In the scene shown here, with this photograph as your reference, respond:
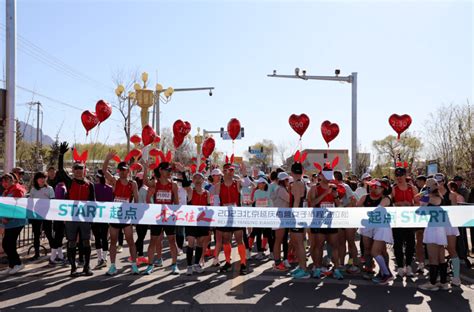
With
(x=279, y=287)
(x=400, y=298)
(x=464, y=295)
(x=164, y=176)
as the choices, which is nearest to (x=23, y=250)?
(x=164, y=176)

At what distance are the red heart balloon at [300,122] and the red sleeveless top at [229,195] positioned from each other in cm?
359

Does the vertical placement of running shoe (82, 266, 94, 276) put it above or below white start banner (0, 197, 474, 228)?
below

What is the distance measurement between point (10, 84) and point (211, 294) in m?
7.73

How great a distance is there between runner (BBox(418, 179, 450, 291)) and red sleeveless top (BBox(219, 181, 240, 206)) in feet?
11.4

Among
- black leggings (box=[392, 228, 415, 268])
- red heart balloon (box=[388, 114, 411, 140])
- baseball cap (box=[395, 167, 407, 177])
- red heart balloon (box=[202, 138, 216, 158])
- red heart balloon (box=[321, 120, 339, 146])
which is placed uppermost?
red heart balloon (box=[388, 114, 411, 140])

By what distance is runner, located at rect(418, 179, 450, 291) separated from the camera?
726cm

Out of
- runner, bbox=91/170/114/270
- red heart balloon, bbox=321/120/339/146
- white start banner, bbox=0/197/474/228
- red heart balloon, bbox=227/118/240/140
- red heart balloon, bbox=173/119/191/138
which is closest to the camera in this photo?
white start banner, bbox=0/197/474/228

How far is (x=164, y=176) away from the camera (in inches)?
321

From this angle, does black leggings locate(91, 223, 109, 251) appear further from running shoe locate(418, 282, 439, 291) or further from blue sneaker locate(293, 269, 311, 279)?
running shoe locate(418, 282, 439, 291)

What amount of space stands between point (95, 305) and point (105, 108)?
4.91 meters

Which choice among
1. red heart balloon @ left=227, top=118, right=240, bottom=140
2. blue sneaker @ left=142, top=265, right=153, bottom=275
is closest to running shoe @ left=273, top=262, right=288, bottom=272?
blue sneaker @ left=142, top=265, right=153, bottom=275

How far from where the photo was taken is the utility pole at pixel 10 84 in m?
10.9

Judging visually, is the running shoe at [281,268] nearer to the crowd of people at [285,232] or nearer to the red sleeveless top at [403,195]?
the crowd of people at [285,232]

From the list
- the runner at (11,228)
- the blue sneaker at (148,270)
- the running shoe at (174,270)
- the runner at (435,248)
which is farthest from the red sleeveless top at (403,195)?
the runner at (11,228)
